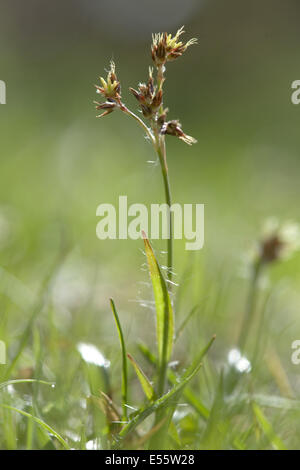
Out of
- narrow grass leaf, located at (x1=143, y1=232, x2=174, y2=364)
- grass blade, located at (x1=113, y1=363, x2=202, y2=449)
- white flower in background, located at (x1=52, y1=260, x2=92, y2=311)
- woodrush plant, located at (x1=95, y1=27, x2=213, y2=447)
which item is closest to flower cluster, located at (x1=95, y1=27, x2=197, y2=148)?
woodrush plant, located at (x1=95, y1=27, x2=213, y2=447)

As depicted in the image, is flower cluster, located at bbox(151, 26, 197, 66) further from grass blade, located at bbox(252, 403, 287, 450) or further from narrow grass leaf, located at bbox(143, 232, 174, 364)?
grass blade, located at bbox(252, 403, 287, 450)

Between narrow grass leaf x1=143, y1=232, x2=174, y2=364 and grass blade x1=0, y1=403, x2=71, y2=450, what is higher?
narrow grass leaf x1=143, y1=232, x2=174, y2=364

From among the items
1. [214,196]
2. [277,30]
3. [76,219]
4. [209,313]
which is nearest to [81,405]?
[209,313]

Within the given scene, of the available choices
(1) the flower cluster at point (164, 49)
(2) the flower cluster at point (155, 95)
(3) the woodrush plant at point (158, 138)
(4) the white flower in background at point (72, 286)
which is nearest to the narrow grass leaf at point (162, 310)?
(3) the woodrush plant at point (158, 138)

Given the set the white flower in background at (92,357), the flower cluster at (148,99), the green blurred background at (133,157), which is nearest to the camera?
the flower cluster at (148,99)

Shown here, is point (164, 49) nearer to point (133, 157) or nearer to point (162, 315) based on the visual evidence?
point (162, 315)

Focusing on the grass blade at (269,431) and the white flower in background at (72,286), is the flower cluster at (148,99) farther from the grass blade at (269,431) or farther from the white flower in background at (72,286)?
the white flower in background at (72,286)

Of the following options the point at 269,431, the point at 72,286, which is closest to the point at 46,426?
the point at 269,431
